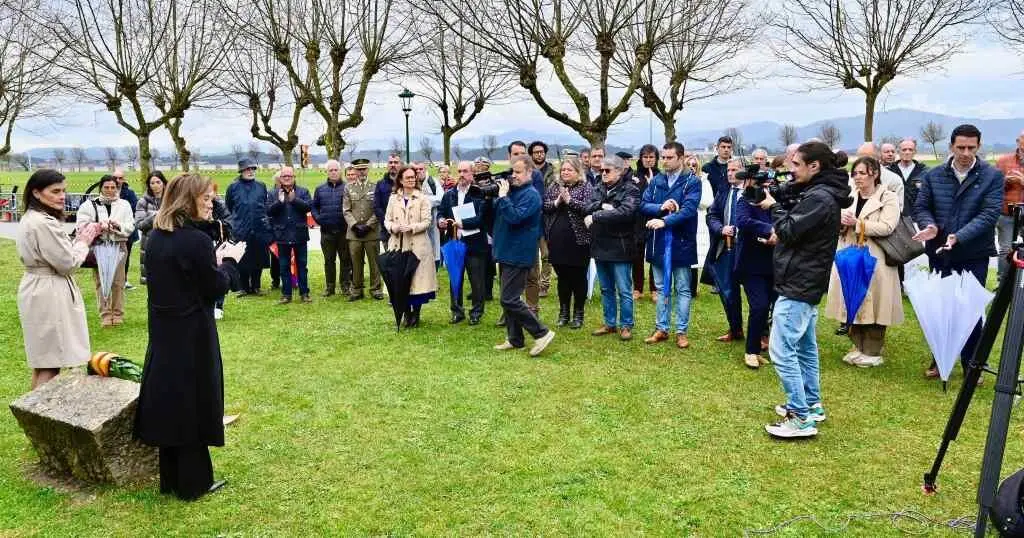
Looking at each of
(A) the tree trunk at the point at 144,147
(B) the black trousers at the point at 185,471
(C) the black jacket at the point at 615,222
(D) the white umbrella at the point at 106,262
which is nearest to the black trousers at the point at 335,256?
(D) the white umbrella at the point at 106,262

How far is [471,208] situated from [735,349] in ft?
10.8

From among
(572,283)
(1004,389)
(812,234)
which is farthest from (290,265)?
(1004,389)

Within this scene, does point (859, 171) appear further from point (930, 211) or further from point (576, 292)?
point (576, 292)

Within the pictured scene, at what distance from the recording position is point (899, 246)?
6.45 meters

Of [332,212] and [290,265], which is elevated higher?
[332,212]

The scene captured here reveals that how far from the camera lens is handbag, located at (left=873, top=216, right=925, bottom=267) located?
21.1 ft

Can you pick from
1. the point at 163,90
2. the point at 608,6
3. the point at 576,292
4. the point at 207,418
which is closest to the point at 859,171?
the point at 576,292

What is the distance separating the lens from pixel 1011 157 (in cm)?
761

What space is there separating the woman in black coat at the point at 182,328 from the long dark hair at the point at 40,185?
1.64 meters

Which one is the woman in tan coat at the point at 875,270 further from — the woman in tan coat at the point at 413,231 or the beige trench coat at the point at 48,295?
the beige trench coat at the point at 48,295

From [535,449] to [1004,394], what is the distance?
2694 millimetres

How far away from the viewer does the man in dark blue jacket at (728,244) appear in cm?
717

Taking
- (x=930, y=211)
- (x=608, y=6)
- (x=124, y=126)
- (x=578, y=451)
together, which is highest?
(x=608, y=6)

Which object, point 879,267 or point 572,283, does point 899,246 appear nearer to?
point 879,267
